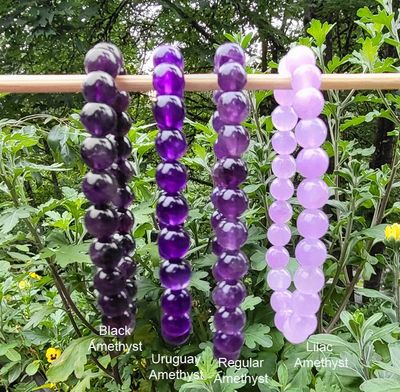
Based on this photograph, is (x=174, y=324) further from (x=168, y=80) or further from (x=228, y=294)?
(x=168, y=80)

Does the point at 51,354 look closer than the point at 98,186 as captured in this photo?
No

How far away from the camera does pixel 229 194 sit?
0.60 metres

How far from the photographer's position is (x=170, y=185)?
610mm

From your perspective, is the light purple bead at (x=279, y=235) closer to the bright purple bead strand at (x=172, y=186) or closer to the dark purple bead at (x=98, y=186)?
the bright purple bead strand at (x=172, y=186)

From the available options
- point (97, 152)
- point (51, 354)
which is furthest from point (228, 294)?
point (51, 354)

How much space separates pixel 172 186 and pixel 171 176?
0.04 ft

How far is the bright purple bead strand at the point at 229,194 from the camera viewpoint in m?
0.59

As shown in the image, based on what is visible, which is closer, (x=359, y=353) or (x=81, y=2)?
(x=359, y=353)

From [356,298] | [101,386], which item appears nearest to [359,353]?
[101,386]

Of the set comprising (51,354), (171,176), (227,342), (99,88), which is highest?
(99,88)

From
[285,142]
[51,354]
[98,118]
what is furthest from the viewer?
[51,354]

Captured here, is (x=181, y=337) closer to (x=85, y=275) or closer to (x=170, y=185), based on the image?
(x=170, y=185)

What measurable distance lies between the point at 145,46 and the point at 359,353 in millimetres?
2390

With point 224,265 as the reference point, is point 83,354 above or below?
below
